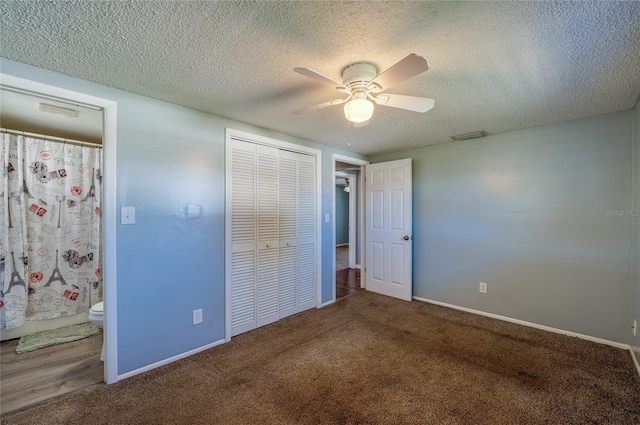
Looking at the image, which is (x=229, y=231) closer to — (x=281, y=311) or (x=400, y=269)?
(x=281, y=311)

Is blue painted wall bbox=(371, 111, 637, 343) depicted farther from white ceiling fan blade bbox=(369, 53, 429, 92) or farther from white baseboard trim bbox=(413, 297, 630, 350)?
white ceiling fan blade bbox=(369, 53, 429, 92)

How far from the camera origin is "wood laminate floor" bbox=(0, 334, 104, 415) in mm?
1790

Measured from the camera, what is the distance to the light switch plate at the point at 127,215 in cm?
197

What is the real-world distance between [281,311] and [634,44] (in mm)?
3407

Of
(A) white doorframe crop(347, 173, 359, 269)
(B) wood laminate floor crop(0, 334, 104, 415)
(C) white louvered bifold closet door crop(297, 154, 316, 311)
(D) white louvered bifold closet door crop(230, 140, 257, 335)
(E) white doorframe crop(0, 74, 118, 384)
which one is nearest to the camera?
(B) wood laminate floor crop(0, 334, 104, 415)

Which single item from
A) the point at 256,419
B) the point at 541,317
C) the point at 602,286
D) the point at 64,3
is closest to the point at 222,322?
the point at 256,419

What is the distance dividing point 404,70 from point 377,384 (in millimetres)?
2049

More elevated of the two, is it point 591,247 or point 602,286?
point 591,247

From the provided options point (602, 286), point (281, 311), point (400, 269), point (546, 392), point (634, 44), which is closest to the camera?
point (634, 44)

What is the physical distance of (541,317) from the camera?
2.80 m

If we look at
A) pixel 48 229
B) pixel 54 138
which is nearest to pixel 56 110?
pixel 54 138

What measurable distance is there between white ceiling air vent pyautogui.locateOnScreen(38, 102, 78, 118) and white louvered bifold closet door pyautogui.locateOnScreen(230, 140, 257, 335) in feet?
4.70

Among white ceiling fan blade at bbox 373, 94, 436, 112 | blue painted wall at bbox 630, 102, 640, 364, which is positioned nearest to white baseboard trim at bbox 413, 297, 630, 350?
blue painted wall at bbox 630, 102, 640, 364

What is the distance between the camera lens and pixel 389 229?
3.92 metres
